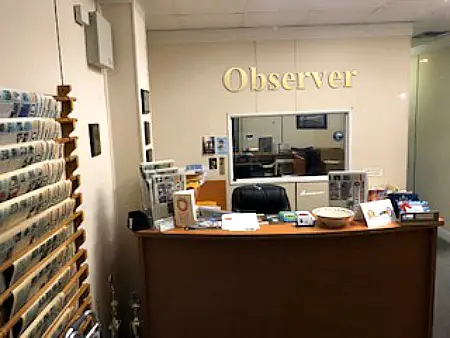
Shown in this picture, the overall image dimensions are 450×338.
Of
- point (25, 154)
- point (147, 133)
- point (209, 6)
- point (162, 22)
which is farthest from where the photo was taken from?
point (162, 22)

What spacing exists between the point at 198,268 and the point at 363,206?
1.15 m

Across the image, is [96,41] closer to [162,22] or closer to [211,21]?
[162,22]

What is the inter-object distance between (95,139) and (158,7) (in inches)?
59.2

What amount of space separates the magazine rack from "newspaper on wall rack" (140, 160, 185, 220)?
0.49 metres

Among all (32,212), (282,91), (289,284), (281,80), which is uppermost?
(281,80)

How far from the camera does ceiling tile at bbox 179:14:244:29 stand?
12.6 feet

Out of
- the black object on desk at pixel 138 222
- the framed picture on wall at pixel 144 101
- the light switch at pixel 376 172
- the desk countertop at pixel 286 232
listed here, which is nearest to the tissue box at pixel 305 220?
the desk countertop at pixel 286 232

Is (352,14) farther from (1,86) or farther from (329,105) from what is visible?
(1,86)

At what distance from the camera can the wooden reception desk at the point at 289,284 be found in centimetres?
246

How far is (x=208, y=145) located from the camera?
4688 millimetres

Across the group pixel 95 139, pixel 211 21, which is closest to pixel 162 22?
pixel 211 21

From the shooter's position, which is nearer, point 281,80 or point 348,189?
point 348,189

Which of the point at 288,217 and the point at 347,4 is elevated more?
the point at 347,4

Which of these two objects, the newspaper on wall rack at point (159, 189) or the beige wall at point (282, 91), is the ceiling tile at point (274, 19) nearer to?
the beige wall at point (282, 91)
